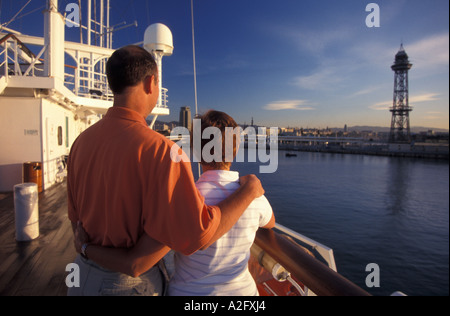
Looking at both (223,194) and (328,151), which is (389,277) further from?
(328,151)

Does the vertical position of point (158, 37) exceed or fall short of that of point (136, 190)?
it exceeds it

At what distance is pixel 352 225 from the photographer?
61.9 ft

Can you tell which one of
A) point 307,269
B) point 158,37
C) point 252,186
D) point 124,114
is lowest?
point 307,269

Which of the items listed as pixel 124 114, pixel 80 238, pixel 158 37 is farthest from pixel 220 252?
pixel 158 37

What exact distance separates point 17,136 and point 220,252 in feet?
25.0

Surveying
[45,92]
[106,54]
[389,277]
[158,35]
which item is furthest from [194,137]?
[389,277]

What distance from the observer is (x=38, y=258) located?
3.14 metres

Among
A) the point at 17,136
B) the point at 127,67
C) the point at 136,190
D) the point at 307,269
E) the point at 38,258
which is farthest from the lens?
the point at 17,136

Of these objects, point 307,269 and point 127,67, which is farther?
point 307,269

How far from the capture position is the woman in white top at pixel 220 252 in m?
1.20

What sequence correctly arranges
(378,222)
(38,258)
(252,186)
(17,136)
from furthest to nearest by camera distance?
1. (378,222)
2. (17,136)
3. (38,258)
4. (252,186)

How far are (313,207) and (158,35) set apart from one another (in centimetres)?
1809

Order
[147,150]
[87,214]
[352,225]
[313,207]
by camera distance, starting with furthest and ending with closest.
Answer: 1. [313,207]
2. [352,225]
3. [87,214]
4. [147,150]

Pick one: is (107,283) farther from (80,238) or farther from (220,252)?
(220,252)
